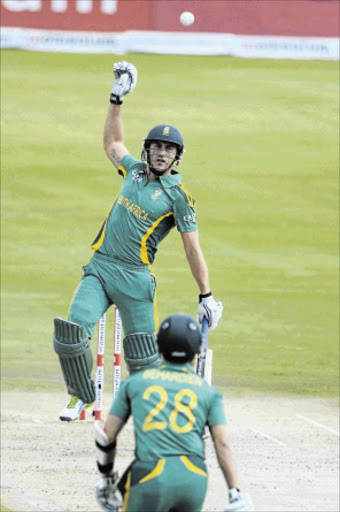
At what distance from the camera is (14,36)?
37969 millimetres

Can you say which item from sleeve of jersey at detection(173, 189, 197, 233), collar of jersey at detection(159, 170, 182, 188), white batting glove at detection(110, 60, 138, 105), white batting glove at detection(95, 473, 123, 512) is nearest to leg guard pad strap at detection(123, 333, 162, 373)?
sleeve of jersey at detection(173, 189, 197, 233)

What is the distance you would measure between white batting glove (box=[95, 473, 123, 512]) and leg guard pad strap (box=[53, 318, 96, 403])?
108 inches

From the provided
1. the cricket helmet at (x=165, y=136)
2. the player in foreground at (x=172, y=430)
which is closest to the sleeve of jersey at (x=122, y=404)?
the player in foreground at (x=172, y=430)

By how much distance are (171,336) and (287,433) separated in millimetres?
10896

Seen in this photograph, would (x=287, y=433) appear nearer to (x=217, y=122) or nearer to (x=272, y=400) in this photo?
(x=272, y=400)

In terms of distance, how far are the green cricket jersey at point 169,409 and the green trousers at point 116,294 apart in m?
2.95

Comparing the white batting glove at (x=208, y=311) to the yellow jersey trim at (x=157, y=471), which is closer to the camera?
the yellow jersey trim at (x=157, y=471)

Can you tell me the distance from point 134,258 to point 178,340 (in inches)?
121

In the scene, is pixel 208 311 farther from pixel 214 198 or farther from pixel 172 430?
pixel 214 198

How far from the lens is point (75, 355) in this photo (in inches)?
388

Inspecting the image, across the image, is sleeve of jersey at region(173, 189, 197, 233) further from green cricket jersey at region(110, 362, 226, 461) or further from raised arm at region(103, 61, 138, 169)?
green cricket jersey at region(110, 362, 226, 461)

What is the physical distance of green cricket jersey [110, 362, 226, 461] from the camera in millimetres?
6715

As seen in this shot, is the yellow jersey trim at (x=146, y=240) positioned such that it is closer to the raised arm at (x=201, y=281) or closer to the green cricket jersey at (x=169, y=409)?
the raised arm at (x=201, y=281)

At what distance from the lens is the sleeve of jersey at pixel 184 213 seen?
973 centimetres
